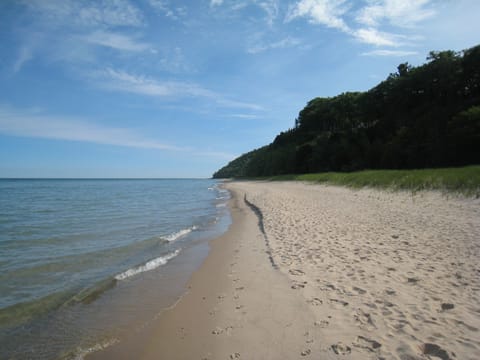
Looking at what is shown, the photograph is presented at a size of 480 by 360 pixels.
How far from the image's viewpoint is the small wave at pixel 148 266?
19.9 ft

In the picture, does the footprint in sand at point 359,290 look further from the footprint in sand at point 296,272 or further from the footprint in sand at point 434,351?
the footprint in sand at point 434,351

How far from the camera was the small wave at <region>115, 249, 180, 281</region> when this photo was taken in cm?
607

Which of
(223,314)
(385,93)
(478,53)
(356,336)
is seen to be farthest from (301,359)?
(385,93)

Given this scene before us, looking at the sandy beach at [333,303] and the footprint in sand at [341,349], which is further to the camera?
the sandy beach at [333,303]

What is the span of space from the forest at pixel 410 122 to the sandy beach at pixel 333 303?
29117mm

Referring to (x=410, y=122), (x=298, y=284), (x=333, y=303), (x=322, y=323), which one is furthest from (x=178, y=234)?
(x=410, y=122)

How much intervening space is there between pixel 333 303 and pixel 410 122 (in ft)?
158

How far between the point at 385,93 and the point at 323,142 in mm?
16953

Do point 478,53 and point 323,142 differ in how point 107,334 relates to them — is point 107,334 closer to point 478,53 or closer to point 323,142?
point 478,53

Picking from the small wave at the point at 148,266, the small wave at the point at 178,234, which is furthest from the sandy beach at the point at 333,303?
the small wave at the point at 178,234

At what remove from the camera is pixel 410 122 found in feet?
134

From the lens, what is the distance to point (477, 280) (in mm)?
4148

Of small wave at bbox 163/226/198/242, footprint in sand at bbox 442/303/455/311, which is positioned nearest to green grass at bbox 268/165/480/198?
footprint in sand at bbox 442/303/455/311

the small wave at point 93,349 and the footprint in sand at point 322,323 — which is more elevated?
the footprint in sand at point 322,323
